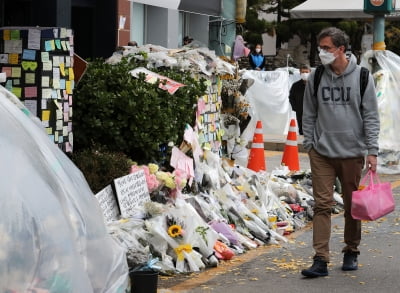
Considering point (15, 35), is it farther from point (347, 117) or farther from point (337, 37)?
point (347, 117)

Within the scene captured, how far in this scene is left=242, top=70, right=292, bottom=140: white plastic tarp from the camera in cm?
2135

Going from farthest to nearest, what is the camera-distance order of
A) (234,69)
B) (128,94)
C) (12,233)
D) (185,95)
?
(234,69), (185,95), (128,94), (12,233)

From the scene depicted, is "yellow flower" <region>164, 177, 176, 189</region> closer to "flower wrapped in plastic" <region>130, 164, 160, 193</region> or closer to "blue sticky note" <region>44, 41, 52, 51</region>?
"flower wrapped in plastic" <region>130, 164, 160, 193</region>

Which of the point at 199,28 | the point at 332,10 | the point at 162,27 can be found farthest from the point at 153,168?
the point at 332,10

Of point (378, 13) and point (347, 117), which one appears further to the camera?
point (378, 13)

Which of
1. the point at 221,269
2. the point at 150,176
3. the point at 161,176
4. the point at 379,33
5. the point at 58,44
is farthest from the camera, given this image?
the point at 379,33

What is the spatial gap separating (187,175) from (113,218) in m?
1.24

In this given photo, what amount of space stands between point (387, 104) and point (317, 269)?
858 centimetres

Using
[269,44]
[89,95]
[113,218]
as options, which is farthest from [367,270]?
[269,44]

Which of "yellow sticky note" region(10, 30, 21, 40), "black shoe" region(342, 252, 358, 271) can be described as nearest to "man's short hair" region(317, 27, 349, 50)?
"black shoe" region(342, 252, 358, 271)

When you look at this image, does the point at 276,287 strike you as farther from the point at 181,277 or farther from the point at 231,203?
the point at 231,203

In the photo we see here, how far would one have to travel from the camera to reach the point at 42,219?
434 centimetres

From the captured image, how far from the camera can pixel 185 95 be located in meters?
9.23

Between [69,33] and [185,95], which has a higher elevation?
[69,33]
